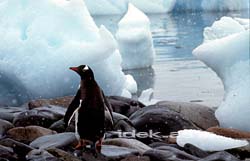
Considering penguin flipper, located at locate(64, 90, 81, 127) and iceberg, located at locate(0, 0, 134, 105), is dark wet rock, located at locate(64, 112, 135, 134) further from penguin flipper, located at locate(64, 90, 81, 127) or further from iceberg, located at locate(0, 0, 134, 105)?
iceberg, located at locate(0, 0, 134, 105)

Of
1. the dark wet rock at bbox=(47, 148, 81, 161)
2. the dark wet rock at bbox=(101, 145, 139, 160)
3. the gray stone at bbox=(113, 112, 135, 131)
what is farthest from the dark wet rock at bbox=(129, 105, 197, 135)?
the dark wet rock at bbox=(47, 148, 81, 161)

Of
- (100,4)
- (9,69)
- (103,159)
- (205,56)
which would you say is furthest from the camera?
(100,4)

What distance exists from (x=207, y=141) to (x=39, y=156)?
4.29 feet

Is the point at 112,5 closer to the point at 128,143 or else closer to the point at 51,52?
the point at 51,52

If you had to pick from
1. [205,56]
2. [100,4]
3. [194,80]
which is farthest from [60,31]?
[100,4]

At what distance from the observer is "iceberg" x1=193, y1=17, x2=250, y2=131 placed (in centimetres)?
571

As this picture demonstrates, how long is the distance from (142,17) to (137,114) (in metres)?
8.66

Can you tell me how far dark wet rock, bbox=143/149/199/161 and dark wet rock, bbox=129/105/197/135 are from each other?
39.3 inches

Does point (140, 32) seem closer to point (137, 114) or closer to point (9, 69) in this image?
point (9, 69)

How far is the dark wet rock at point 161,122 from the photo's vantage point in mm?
5172

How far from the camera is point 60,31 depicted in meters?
7.67

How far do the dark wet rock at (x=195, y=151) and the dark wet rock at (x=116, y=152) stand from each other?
461 mm

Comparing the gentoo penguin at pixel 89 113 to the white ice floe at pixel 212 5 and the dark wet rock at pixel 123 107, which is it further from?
the white ice floe at pixel 212 5

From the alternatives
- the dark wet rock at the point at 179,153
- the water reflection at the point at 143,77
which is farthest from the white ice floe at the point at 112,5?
the dark wet rock at the point at 179,153
